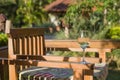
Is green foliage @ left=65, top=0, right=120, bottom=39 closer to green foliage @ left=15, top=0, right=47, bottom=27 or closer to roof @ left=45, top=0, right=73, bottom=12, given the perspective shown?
roof @ left=45, top=0, right=73, bottom=12

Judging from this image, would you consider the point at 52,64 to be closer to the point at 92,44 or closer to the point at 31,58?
the point at 31,58

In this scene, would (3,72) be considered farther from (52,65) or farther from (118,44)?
(118,44)

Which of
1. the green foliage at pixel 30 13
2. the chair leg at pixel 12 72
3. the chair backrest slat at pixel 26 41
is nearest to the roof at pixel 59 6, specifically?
the green foliage at pixel 30 13

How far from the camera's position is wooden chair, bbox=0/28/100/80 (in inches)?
135

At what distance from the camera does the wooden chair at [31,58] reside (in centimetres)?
342

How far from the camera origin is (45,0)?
2894 centimetres

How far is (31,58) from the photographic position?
14.5ft

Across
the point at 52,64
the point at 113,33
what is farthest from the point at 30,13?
the point at 52,64

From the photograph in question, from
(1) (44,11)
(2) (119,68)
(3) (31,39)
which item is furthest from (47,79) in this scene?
(1) (44,11)

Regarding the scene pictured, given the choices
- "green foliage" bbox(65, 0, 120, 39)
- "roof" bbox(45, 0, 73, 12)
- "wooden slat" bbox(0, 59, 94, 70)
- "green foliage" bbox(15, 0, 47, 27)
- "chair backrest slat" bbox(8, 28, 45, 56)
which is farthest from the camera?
"green foliage" bbox(15, 0, 47, 27)

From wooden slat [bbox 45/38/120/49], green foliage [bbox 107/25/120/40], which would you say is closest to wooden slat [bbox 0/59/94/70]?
wooden slat [bbox 45/38/120/49]

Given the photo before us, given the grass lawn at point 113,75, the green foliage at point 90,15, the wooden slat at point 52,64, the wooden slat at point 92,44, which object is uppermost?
the green foliage at point 90,15

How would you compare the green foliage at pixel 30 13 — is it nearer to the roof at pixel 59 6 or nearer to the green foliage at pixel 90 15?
the roof at pixel 59 6

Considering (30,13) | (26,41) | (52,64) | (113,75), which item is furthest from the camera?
(30,13)
